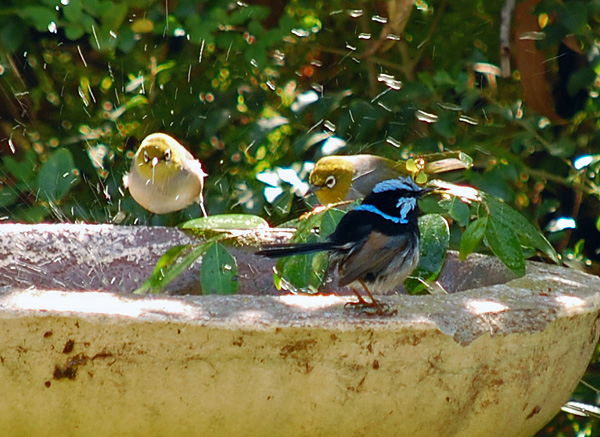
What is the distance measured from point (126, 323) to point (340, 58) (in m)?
4.02

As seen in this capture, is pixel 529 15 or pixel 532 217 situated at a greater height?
pixel 529 15

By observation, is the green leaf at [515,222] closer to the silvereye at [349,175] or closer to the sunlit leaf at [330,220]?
the sunlit leaf at [330,220]

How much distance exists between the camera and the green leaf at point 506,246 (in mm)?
2660

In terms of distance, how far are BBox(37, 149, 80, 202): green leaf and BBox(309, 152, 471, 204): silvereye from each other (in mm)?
1236

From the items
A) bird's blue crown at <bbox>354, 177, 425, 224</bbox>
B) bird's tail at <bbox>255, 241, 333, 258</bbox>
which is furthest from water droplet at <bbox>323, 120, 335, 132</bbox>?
bird's tail at <bbox>255, 241, 333, 258</bbox>

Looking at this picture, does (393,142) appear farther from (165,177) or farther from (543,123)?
(165,177)

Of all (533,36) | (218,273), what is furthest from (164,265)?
(533,36)

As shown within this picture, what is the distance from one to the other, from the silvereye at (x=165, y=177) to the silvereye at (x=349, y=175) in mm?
670

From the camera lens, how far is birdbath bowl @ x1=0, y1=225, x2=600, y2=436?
1910 millimetres

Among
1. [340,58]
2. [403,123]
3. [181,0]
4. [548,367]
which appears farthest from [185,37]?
[548,367]

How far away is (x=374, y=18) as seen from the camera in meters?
5.41

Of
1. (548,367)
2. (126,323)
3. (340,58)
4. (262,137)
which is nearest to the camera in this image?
(126,323)

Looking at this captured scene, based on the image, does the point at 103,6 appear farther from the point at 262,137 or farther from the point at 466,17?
the point at 466,17

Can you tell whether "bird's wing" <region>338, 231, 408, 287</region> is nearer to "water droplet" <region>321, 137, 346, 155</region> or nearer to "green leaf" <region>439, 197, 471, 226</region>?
"green leaf" <region>439, 197, 471, 226</region>
